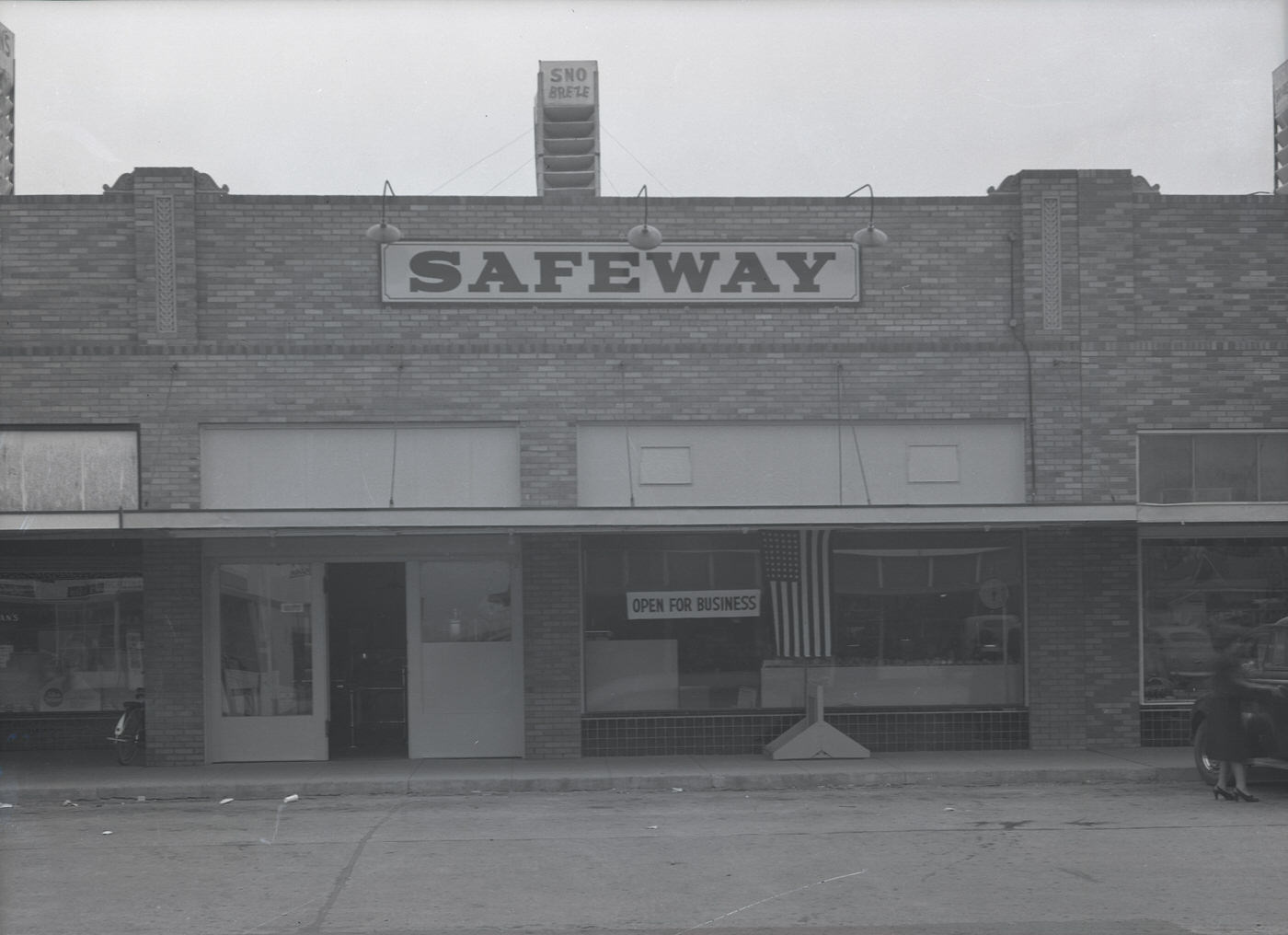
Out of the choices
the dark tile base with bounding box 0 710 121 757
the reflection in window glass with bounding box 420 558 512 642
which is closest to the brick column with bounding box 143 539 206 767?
the dark tile base with bounding box 0 710 121 757

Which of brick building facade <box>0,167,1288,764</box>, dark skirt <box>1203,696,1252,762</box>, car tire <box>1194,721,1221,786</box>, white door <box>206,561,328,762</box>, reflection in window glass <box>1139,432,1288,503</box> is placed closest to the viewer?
dark skirt <box>1203,696,1252,762</box>

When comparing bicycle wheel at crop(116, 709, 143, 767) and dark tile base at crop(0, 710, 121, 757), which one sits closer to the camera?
bicycle wheel at crop(116, 709, 143, 767)

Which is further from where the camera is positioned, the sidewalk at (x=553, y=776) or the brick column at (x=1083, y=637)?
the brick column at (x=1083, y=637)

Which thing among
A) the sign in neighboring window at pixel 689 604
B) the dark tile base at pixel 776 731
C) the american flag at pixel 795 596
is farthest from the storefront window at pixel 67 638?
the american flag at pixel 795 596

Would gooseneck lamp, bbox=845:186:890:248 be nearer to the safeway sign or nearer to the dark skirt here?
the safeway sign

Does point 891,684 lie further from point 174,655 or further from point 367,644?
point 174,655

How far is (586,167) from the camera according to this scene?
26.6 meters

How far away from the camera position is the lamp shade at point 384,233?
1469cm

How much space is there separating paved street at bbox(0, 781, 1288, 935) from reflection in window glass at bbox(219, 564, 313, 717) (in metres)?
2.31

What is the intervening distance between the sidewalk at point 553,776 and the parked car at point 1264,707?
87 cm

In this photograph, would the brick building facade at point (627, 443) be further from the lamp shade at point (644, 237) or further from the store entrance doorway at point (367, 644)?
the lamp shade at point (644, 237)

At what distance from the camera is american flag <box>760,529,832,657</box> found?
15281 mm

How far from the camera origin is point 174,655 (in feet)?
49.3

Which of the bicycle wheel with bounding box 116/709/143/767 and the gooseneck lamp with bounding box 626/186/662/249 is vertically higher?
the gooseneck lamp with bounding box 626/186/662/249
